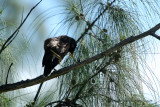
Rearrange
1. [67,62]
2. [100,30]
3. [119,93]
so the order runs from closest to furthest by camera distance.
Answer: [119,93], [100,30], [67,62]

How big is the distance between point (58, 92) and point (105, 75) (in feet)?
1.10

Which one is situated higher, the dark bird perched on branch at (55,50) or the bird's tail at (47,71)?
the dark bird perched on branch at (55,50)

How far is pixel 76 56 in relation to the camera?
180 cm

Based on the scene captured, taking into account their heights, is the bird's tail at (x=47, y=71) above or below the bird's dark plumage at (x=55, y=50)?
below

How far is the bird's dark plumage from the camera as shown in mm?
1552

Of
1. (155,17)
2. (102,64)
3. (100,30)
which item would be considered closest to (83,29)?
(100,30)

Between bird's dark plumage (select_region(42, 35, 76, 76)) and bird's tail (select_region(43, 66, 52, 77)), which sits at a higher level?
bird's dark plumage (select_region(42, 35, 76, 76))

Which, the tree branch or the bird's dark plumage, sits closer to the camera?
the tree branch

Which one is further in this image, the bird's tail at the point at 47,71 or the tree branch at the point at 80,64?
the bird's tail at the point at 47,71

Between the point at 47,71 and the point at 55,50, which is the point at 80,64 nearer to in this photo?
the point at 47,71

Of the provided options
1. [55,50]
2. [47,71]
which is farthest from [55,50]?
[47,71]

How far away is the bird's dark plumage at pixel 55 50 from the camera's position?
155cm

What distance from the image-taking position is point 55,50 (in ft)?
5.58

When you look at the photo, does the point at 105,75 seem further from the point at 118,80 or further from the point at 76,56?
the point at 76,56
